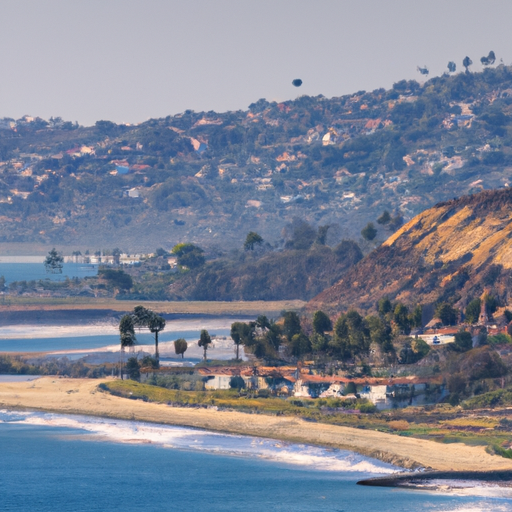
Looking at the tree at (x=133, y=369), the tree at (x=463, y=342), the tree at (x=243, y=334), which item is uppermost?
the tree at (x=243, y=334)

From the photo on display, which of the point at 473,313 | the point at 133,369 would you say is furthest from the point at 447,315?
the point at 133,369

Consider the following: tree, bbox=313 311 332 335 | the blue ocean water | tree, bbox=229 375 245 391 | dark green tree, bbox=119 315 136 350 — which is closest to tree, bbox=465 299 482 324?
tree, bbox=313 311 332 335

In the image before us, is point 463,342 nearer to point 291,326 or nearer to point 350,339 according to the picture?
point 350,339

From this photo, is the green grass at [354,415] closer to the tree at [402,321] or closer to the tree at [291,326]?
the tree at [291,326]

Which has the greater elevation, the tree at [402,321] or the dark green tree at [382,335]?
Result: the tree at [402,321]

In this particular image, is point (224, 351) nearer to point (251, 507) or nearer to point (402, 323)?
point (402, 323)

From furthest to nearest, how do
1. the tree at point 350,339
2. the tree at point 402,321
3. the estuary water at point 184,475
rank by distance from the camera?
Result: the tree at point 402,321 → the tree at point 350,339 → the estuary water at point 184,475

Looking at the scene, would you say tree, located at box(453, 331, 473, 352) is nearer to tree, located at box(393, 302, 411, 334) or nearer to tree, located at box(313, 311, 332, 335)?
tree, located at box(393, 302, 411, 334)

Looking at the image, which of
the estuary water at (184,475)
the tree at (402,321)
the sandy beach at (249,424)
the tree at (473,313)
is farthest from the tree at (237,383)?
the tree at (473,313)
